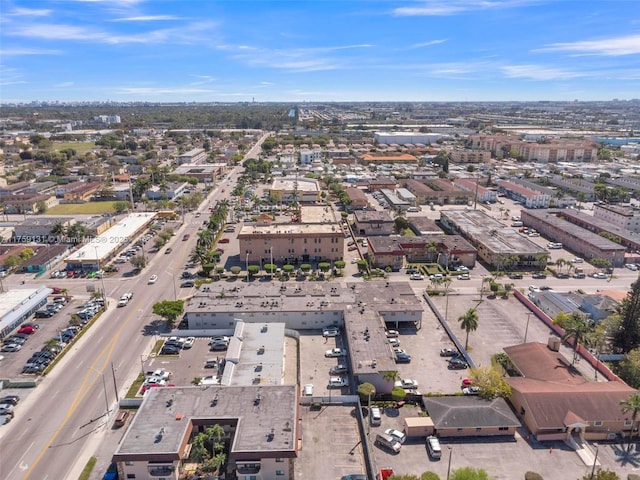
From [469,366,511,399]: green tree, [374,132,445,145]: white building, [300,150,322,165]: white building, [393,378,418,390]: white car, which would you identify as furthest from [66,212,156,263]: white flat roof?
[374,132,445,145]: white building

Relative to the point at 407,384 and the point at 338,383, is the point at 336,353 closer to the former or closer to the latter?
→ the point at 338,383

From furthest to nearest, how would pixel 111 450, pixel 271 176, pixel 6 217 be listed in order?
pixel 271 176
pixel 6 217
pixel 111 450

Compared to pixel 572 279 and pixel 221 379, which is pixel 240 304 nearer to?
pixel 221 379

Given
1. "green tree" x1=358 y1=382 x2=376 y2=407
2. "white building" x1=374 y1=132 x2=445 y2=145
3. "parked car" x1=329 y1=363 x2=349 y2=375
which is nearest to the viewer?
"green tree" x1=358 y1=382 x2=376 y2=407

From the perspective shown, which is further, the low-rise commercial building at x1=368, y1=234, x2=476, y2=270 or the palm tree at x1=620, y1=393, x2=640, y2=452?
the low-rise commercial building at x1=368, y1=234, x2=476, y2=270

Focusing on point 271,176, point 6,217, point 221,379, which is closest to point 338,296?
point 221,379

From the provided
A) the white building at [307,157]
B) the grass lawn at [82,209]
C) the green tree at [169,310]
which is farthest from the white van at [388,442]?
the white building at [307,157]

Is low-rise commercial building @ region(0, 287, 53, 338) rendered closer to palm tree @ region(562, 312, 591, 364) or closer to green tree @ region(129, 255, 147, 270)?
green tree @ region(129, 255, 147, 270)
